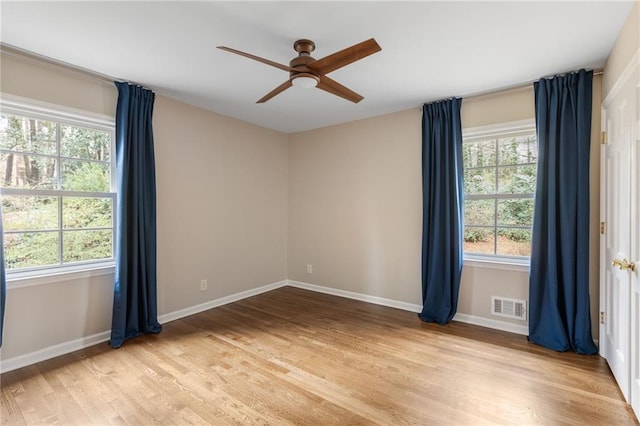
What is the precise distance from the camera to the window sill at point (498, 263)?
3111mm

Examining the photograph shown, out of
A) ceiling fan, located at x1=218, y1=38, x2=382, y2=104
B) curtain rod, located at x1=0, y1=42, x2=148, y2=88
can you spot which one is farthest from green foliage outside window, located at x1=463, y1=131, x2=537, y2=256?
curtain rod, located at x1=0, y1=42, x2=148, y2=88

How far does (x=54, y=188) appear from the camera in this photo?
2.71 meters

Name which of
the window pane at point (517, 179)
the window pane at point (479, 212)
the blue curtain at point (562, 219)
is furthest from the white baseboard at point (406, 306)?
the window pane at point (517, 179)

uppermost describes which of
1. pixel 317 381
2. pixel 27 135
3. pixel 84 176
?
pixel 27 135

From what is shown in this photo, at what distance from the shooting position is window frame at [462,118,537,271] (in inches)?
122

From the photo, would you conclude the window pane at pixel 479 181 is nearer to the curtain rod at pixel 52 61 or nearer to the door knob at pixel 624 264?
the door knob at pixel 624 264

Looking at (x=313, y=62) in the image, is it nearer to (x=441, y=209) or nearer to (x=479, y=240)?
(x=441, y=209)

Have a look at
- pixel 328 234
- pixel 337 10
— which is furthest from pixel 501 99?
pixel 328 234

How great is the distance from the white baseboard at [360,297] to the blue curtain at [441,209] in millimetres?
300

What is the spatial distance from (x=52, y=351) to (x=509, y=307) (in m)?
4.31

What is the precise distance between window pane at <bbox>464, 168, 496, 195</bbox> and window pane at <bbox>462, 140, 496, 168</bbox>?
8 cm

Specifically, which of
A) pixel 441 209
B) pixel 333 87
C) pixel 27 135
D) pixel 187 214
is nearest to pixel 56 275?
pixel 27 135

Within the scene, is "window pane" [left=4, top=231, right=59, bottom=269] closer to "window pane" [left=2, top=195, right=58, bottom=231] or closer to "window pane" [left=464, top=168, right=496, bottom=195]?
"window pane" [left=2, top=195, right=58, bottom=231]

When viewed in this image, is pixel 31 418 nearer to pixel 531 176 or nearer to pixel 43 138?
pixel 43 138
